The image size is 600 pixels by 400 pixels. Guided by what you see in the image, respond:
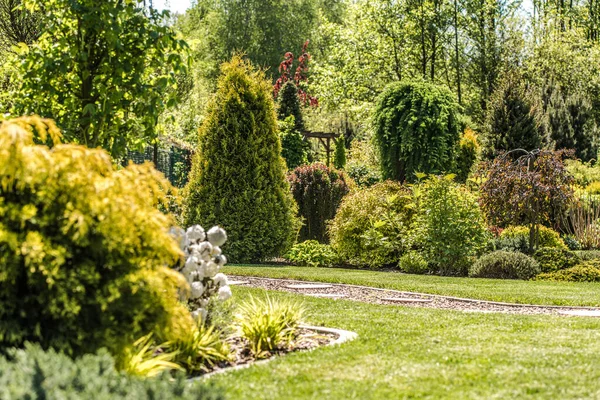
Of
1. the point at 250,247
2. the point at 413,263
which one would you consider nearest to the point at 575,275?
the point at 413,263

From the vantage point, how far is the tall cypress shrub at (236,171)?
13.2m

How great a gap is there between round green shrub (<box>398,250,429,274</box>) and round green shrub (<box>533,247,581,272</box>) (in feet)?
6.28

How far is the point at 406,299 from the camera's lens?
8539mm

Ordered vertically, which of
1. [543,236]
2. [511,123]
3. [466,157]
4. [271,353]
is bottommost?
[271,353]

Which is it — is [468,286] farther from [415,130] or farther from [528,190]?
[415,130]

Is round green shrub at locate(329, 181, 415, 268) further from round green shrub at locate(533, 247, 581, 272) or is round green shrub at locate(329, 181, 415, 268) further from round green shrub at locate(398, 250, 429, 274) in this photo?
round green shrub at locate(533, 247, 581, 272)

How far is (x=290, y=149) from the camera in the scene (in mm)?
21125

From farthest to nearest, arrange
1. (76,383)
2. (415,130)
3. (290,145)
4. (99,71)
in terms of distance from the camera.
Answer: (290,145) < (415,130) < (99,71) < (76,383)

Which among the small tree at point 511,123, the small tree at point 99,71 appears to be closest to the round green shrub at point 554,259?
the small tree at point 99,71

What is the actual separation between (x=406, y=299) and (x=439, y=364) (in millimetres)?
3705

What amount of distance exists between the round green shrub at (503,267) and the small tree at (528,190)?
3.44 feet

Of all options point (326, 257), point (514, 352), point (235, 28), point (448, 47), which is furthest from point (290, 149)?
point (235, 28)

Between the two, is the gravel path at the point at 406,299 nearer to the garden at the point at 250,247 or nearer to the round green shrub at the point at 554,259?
the garden at the point at 250,247

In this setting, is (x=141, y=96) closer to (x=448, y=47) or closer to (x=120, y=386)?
(x=120, y=386)
